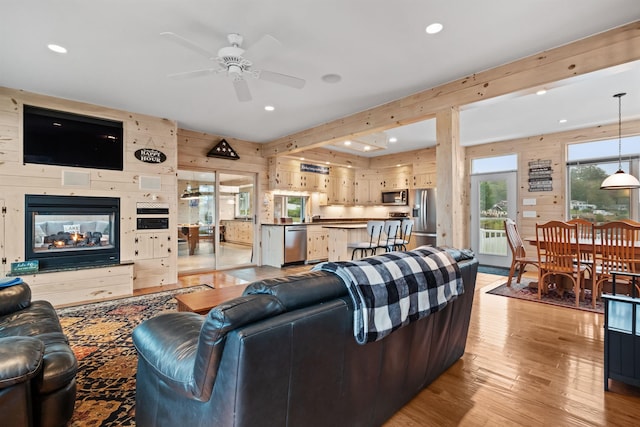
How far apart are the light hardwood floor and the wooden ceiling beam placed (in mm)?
2370

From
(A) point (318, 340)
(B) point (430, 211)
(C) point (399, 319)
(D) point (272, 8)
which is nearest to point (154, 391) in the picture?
(A) point (318, 340)

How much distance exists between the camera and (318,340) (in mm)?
1217

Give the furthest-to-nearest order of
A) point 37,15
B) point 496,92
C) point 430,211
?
point 430,211 → point 496,92 → point 37,15

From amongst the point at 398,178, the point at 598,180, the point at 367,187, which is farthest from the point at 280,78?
the point at 598,180

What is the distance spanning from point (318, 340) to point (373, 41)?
2557mm

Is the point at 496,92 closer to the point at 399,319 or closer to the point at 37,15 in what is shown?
the point at 399,319

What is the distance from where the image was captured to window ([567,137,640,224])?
204 inches

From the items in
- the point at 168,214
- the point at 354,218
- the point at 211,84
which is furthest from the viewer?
the point at 354,218

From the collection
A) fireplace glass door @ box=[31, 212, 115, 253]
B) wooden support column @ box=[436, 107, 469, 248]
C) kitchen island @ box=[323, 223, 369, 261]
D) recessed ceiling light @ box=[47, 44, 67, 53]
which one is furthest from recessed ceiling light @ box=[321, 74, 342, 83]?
fireplace glass door @ box=[31, 212, 115, 253]

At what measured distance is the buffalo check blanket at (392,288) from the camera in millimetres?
1352

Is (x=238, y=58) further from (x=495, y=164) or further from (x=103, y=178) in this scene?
(x=495, y=164)

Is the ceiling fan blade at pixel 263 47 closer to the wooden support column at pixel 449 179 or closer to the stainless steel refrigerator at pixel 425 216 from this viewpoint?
the wooden support column at pixel 449 179

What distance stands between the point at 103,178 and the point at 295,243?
11.8 ft

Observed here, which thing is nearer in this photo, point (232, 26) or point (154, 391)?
point (154, 391)
